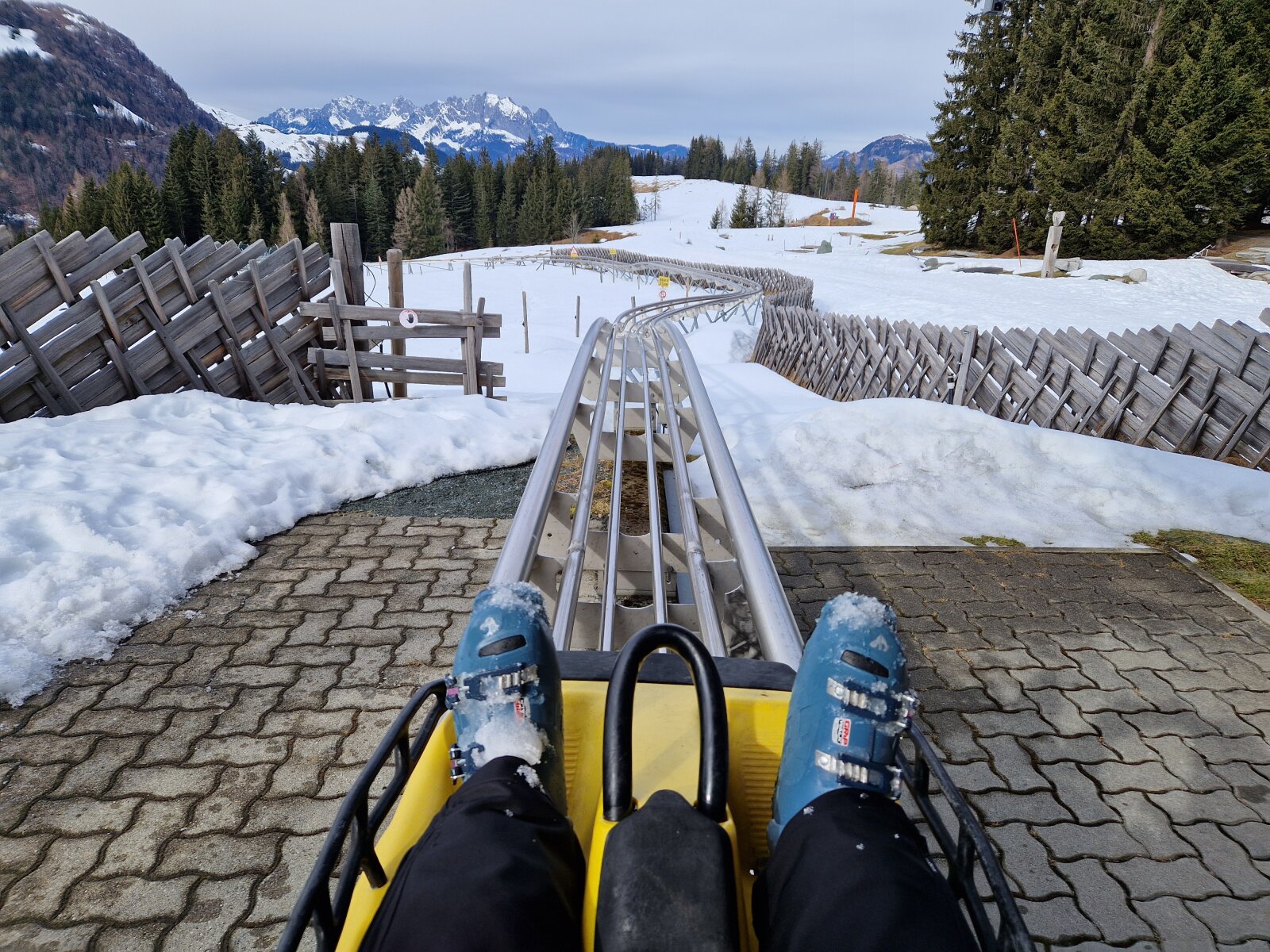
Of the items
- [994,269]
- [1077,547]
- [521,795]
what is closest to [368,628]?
[521,795]

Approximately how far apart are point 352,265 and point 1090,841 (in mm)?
8366

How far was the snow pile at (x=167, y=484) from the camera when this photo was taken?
3145mm

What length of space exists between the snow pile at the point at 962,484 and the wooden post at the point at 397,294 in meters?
4.42

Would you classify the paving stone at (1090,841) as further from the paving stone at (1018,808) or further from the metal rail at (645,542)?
the metal rail at (645,542)

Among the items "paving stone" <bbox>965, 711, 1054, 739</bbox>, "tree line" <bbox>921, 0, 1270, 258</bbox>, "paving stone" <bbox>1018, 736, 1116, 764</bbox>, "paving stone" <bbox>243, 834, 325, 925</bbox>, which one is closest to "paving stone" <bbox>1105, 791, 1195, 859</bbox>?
"paving stone" <bbox>1018, 736, 1116, 764</bbox>

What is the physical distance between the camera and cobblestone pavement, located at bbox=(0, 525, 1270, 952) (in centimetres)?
204

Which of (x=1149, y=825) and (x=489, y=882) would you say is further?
(x=1149, y=825)

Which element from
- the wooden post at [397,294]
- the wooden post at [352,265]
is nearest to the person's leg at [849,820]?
the wooden post at [352,265]

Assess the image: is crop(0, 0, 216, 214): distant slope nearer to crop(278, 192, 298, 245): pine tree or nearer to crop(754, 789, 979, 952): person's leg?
crop(278, 192, 298, 245): pine tree

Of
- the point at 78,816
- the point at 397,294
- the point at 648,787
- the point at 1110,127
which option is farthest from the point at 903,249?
the point at 78,816

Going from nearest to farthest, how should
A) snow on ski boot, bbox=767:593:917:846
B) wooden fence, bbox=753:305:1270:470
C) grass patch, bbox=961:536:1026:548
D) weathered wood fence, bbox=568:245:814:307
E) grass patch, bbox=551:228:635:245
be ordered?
snow on ski boot, bbox=767:593:917:846 → grass patch, bbox=961:536:1026:548 → wooden fence, bbox=753:305:1270:470 → weathered wood fence, bbox=568:245:814:307 → grass patch, bbox=551:228:635:245

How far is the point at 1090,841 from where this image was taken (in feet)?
7.66

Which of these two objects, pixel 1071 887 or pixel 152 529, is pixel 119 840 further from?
pixel 1071 887

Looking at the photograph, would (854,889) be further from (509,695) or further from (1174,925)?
(1174,925)
